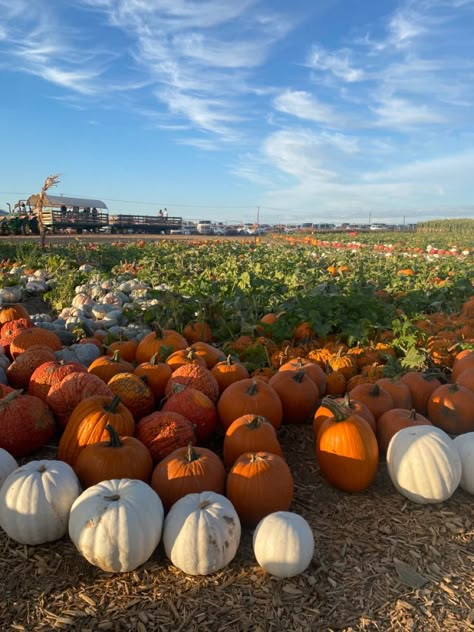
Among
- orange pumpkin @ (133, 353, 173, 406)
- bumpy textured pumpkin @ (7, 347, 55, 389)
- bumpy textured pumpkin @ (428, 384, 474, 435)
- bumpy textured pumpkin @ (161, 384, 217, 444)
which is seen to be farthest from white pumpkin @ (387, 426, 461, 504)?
bumpy textured pumpkin @ (7, 347, 55, 389)

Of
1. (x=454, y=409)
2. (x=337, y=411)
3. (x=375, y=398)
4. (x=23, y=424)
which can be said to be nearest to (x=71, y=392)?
(x=23, y=424)

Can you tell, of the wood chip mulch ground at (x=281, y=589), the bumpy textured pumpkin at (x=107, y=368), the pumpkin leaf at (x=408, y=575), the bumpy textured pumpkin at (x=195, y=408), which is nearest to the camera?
the wood chip mulch ground at (x=281, y=589)

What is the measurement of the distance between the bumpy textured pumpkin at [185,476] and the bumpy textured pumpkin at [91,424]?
0.41 meters

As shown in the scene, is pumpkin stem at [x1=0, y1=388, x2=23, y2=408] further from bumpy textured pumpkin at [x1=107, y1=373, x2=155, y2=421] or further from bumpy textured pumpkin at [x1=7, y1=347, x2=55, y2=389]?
bumpy textured pumpkin at [x1=7, y1=347, x2=55, y2=389]

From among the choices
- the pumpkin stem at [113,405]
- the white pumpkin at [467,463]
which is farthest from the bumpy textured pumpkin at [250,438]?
the white pumpkin at [467,463]

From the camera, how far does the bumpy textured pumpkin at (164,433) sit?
128 inches

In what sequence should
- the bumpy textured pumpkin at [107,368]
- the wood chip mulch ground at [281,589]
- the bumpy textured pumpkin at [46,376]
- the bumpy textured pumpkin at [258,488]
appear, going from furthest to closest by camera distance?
the bumpy textured pumpkin at [107,368], the bumpy textured pumpkin at [46,376], the bumpy textured pumpkin at [258,488], the wood chip mulch ground at [281,589]

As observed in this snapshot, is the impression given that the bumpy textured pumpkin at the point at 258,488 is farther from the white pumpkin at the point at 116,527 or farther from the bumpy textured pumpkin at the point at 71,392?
the bumpy textured pumpkin at the point at 71,392

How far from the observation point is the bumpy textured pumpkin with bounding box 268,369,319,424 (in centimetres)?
406

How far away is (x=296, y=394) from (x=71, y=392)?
1748 mm

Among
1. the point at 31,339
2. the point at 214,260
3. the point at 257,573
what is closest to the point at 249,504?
the point at 257,573

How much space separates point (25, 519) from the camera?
2598 mm

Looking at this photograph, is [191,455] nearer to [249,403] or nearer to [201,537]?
[201,537]

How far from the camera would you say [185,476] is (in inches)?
113
